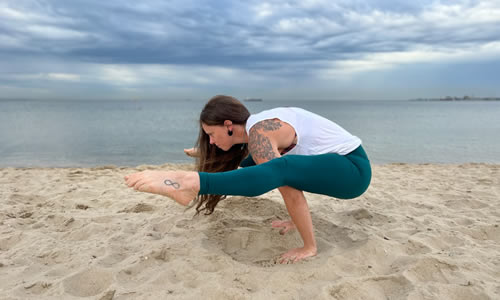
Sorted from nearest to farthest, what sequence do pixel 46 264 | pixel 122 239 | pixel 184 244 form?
pixel 46 264, pixel 184 244, pixel 122 239

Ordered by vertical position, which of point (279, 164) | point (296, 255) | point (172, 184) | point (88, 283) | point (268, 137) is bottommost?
point (88, 283)

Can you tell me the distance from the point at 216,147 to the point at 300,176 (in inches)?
38.7

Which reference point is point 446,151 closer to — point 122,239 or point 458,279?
point 458,279

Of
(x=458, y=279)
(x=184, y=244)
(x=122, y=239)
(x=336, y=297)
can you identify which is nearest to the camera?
(x=336, y=297)

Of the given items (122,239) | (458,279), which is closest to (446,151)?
(458,279)

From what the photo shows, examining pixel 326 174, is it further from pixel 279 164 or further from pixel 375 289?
pixel 375 289

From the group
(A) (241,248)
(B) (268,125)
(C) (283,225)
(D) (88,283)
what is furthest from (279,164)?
(D) (88,283)

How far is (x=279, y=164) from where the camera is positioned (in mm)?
2119

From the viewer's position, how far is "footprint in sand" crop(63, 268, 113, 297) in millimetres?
2029

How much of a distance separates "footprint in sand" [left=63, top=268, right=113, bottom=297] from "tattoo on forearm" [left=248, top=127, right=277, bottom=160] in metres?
1.22

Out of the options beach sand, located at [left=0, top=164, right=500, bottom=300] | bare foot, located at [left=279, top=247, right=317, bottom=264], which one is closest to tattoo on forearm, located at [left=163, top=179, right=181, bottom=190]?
A: beach sand, located at [left=0, top=164, right=500, bottom=300]

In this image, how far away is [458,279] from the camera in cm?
209

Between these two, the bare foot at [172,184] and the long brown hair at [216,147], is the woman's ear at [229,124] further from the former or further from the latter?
the bare foot at [172,184]

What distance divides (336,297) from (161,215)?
2.08 metres
